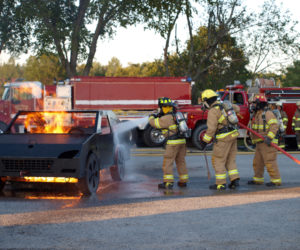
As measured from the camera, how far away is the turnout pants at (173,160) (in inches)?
325

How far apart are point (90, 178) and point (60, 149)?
703 mm

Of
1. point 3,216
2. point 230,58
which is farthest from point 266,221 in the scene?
point 230,58

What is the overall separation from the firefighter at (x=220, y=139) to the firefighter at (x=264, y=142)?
748 mm

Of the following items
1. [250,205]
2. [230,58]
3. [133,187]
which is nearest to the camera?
[250,205]

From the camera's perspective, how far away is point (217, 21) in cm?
3184

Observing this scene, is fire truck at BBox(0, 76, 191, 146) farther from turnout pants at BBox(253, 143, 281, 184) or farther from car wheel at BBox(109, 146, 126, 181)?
turnout pants at BBox(253, 143, 281, 184)

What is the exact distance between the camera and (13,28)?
2516 centimetres

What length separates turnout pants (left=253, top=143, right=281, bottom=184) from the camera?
8484 mm

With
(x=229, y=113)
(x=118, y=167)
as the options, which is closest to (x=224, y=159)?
(x=229, y=113)

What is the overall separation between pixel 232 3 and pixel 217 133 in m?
24.9

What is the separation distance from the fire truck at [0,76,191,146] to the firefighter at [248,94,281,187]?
9887mm

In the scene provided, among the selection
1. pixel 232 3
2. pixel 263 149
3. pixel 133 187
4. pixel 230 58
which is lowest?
pixel 133 187

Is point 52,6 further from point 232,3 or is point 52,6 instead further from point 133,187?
point 133,187

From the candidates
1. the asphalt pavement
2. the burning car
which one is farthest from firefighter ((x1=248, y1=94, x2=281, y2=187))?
the burning car
